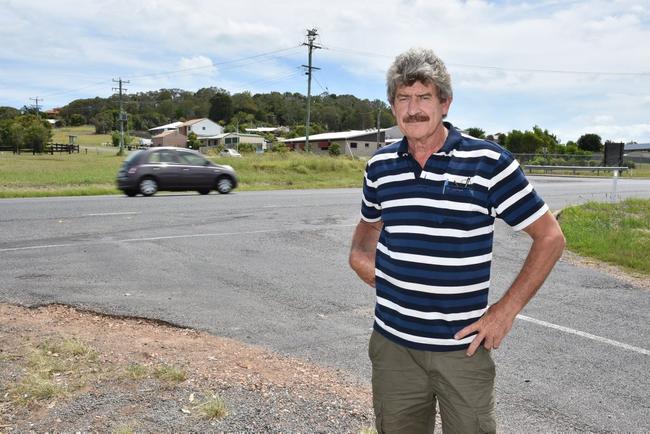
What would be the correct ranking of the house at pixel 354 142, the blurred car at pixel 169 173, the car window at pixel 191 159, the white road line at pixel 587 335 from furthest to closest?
the house at pixel 354 142
the car window at pixel 191 159
the blurred car at pixel 169 173
the white road line at pixel 587 335

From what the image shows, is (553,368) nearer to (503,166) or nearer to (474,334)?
(474,334)

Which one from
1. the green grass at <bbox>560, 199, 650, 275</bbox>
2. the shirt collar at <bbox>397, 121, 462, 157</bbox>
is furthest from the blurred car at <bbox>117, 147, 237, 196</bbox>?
the shirt collar at <bbox>397, 121, 462, 157</bbox>

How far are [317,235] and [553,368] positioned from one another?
6.69 meters

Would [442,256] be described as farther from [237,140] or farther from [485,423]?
[237,140]

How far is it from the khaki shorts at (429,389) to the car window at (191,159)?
1773 cm

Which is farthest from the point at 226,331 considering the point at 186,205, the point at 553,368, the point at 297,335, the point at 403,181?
the point at 186,205

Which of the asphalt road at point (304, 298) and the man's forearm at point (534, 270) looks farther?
the asphalt road at point (304, 298)

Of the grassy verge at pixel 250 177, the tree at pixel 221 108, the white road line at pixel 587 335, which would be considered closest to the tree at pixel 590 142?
the grassy verge at pixel 250 177

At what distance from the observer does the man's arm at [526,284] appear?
206 cm

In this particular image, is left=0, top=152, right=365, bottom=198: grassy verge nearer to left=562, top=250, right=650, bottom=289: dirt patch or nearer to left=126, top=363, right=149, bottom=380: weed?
left=562, top=250, right=650, bottom=289: dirt patch

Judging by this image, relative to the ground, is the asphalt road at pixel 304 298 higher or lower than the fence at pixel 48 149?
lower

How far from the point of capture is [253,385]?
3.71m

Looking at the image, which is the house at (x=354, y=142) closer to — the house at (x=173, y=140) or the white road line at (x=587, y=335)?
the house at (x=173, y=140)

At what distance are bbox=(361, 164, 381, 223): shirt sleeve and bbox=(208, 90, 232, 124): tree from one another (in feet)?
535
